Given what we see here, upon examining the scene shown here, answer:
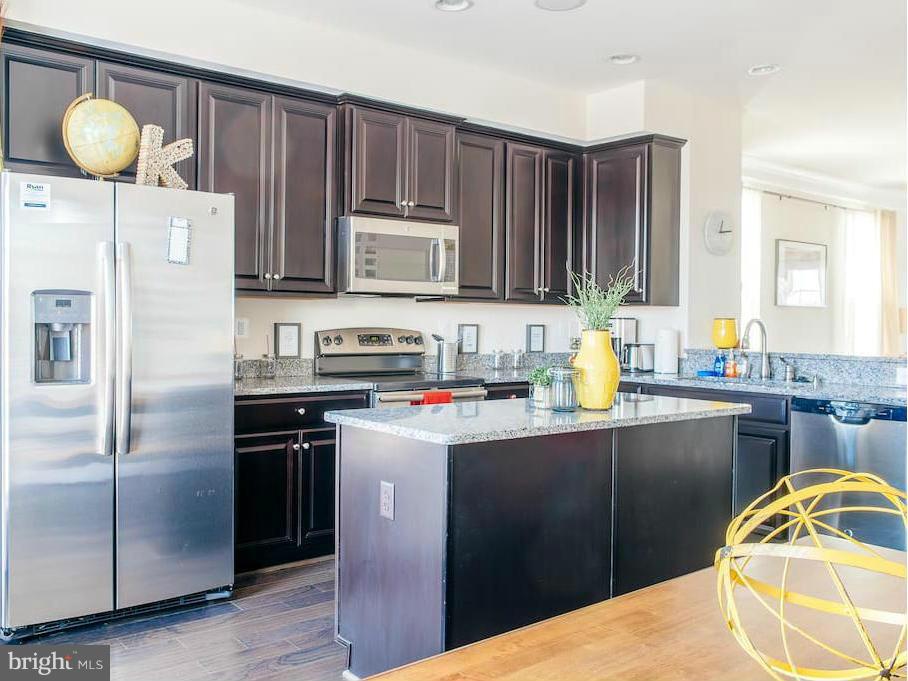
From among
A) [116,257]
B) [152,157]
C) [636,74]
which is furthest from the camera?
[636,74]

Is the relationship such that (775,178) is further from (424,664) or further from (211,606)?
(424,664)

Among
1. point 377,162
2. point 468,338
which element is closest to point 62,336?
point 377,162

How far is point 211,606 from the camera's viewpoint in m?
3.20

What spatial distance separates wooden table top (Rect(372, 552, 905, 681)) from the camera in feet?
2.90

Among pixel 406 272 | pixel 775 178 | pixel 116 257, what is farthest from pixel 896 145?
pixel 116 257

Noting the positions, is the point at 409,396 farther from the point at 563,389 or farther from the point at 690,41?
the point at 690,41

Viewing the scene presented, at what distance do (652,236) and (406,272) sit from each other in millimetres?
1684

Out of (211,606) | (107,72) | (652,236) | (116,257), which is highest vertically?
(107,72)

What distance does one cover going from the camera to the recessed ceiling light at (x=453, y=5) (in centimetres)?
373

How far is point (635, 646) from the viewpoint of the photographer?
0.96 meters

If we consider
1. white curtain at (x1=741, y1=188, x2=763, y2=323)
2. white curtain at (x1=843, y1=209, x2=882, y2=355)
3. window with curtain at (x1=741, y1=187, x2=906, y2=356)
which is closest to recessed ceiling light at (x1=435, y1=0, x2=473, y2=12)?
window with curtain at (x1=741, y1=187, x2=906, y2=356)

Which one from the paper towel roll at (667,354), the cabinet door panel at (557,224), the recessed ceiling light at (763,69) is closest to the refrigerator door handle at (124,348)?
the cabinet door panel at (557,224)

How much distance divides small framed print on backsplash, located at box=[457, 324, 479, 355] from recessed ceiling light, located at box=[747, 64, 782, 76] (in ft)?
7.48

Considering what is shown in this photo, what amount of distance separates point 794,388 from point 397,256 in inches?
86.8
